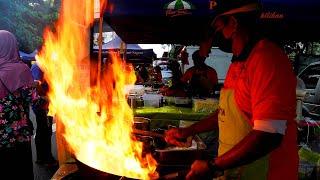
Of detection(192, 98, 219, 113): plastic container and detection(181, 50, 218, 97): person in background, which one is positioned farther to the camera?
detection(181, 50, 218, 97): person in background

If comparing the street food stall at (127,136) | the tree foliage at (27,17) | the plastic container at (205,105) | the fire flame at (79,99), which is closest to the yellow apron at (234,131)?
the street food stall at (127,136)

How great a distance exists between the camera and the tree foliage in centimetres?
2295

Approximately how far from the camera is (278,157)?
8.70ft

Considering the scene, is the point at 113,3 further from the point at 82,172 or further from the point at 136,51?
the point at 136,51

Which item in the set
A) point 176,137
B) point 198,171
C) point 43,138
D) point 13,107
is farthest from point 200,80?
point 198,171

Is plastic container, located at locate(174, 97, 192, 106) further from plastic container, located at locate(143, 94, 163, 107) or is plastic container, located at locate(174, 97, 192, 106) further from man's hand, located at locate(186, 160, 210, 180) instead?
man's hand, located at locate(186, 160, 210, 180)

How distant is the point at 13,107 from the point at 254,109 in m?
3.22

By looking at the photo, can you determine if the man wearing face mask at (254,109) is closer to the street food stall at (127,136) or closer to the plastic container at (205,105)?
the street food stall at (127,136)

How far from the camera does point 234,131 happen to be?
110 inches

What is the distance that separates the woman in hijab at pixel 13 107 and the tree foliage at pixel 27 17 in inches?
723

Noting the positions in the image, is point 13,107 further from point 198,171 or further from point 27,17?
point 27,17

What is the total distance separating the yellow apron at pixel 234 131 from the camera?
2.73 meters

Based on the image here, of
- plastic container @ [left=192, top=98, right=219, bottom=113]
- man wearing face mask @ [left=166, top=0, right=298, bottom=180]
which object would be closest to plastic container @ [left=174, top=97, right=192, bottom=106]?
plastic container @ [left=192, top=98, right=219, bottom=113]

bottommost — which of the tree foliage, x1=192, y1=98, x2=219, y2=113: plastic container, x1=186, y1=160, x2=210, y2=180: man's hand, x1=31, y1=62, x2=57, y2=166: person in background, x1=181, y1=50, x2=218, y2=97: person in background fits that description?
x1=31, y1=62, x2=57, y2=166: person in background
